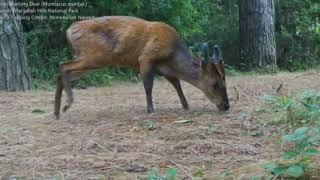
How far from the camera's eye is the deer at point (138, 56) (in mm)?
7320

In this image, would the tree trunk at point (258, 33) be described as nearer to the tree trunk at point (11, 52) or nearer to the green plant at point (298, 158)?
the tree trunk at point (11, 52)

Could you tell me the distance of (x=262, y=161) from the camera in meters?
4.40

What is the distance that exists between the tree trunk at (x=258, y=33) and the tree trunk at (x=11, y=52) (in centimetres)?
610

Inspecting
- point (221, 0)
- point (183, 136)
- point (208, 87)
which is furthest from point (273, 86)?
point (221, 0)

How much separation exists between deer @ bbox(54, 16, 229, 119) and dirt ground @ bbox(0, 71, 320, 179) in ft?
1.04

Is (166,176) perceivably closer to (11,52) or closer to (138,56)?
(138,56)

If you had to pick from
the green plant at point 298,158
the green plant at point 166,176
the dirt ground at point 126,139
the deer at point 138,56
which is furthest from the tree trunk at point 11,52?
the green plant at point 298,158

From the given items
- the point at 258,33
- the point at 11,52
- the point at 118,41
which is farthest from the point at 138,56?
the point at 258,33

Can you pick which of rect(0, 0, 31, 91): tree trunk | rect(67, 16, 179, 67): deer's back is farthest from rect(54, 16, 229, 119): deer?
rect(0, 0, 31, 91): tree trunk

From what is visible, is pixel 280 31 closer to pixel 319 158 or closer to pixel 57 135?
pixel 57 135

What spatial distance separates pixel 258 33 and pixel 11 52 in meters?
6.46

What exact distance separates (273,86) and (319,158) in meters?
5.83

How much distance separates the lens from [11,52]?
10336 millimetres

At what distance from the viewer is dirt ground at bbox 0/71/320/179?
14.6 ft
